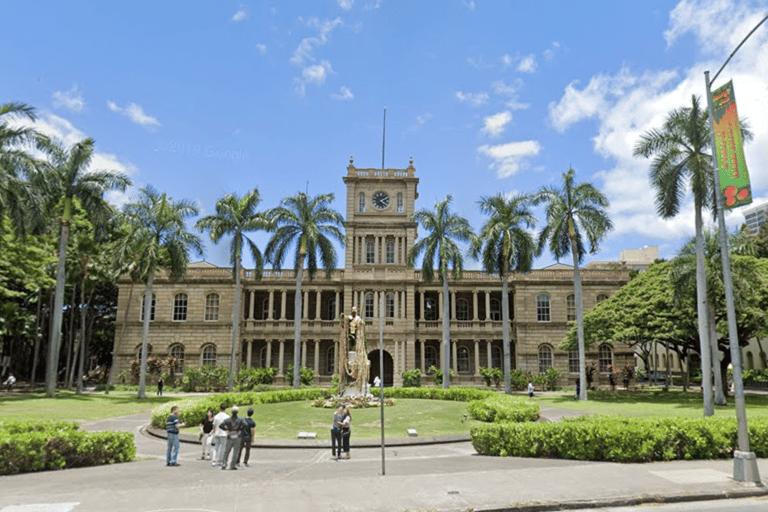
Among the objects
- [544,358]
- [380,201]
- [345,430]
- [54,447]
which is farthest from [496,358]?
[54,447]

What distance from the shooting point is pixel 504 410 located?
1848 centimetres

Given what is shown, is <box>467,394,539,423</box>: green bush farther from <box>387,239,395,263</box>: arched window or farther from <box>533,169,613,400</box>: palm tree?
<box>387,239,395,263</box>: arched window

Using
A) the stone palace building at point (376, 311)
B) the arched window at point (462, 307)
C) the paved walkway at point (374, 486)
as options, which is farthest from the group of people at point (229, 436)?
the arched window at point (462, 307)

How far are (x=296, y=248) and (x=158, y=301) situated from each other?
1856 centimetres

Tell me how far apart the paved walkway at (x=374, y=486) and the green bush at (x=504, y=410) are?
505cm

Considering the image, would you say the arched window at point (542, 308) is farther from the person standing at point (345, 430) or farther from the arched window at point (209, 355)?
the person standing at point (345, 430)

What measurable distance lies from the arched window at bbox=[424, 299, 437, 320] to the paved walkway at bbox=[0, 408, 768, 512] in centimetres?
3620

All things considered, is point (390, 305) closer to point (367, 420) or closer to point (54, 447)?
point (367, 420)

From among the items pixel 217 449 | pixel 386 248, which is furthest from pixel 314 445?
pixel 386 248

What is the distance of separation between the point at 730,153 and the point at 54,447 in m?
16.1

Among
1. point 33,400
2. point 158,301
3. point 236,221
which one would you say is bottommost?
point 33,400

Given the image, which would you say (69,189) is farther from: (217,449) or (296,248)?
(217,449)

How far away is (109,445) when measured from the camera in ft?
42.8

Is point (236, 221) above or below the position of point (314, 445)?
above
